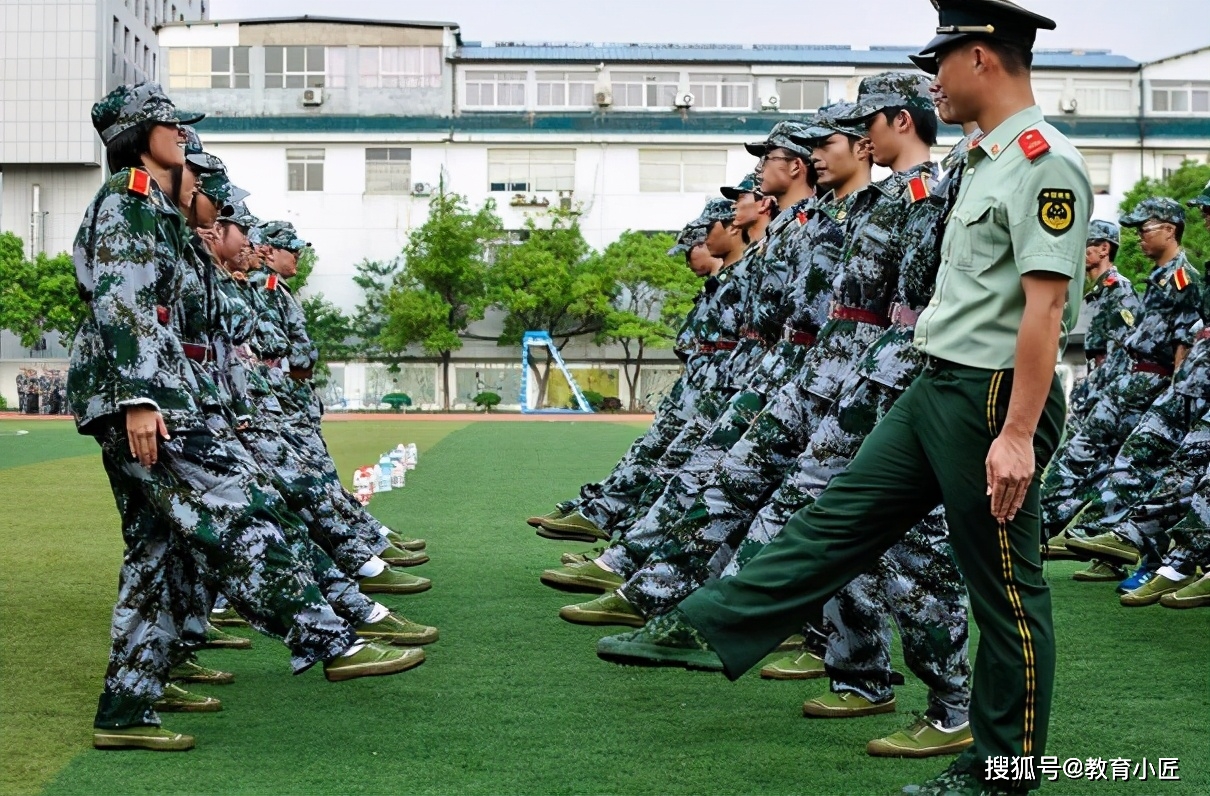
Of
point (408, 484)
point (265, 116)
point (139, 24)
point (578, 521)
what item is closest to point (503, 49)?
point (265, 116)

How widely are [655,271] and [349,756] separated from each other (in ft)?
145

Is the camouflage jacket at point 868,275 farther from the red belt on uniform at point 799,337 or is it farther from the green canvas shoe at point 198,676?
the green canvas shoe at point 198,676

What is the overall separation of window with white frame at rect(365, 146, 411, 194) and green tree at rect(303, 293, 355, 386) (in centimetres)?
438

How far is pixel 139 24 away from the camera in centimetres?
5662

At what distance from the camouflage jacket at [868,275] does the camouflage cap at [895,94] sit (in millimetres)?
256

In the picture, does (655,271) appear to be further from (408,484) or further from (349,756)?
(349,756)

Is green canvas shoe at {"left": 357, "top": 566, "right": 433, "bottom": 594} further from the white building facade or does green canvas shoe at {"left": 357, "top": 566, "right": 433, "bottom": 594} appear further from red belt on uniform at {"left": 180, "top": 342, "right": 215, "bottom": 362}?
the white building facade

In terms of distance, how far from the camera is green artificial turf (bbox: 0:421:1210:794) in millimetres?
4109

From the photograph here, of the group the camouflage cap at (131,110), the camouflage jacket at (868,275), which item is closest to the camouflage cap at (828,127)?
the camouflage jacket at (868,275)

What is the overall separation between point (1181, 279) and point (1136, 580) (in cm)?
218

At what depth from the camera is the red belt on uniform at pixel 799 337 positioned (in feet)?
19.2

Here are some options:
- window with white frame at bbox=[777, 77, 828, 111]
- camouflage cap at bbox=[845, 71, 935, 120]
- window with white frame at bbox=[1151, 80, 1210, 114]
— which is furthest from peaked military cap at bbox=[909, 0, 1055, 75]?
window with white frame at bbox=[1151, 80, 1210, 114]

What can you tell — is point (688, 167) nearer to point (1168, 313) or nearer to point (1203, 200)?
point (1168, 313)

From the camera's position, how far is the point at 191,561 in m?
4.89
